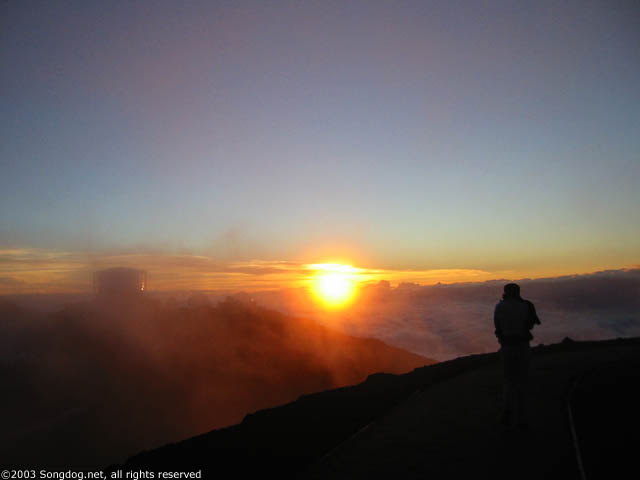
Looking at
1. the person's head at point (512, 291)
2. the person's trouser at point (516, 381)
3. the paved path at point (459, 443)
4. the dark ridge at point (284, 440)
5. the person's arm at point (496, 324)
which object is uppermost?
the person's head at point (512, 291)

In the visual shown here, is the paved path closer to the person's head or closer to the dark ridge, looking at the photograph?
the dark ridge

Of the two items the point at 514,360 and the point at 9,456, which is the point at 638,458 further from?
the point at 9,456

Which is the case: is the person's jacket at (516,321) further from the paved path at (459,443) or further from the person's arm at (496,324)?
the paved path at (459,443)

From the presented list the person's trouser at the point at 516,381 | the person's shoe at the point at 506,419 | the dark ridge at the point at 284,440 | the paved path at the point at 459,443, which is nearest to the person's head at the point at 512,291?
the person's trouser at the point at 516,381

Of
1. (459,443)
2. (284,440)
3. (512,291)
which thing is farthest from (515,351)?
(284,440)

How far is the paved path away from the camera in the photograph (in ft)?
19.5

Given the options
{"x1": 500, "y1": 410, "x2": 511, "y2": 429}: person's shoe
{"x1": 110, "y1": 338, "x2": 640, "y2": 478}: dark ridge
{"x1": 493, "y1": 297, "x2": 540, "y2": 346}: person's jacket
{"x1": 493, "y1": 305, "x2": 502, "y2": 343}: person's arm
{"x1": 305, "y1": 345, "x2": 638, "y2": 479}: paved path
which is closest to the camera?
{"x1": 305, "y1": 345, "x2": 638, "y2": 479}: paved path

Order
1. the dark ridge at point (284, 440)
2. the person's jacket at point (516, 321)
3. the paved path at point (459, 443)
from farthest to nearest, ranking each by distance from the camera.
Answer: the person's jacket at point (516, 321), the dark ridge at point (284, 440), the paved path at point (459, 443)

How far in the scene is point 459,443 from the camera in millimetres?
7129

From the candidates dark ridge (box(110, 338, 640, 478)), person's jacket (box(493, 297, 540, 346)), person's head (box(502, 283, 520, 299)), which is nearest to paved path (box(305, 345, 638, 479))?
dark ridge (box(110, 338, 640, 478))

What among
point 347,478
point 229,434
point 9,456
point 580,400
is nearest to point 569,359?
point 580,400

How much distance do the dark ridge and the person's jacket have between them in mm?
3310

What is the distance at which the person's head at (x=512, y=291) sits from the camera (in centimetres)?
807

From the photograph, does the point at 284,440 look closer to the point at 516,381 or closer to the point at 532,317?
the point at 516,381
